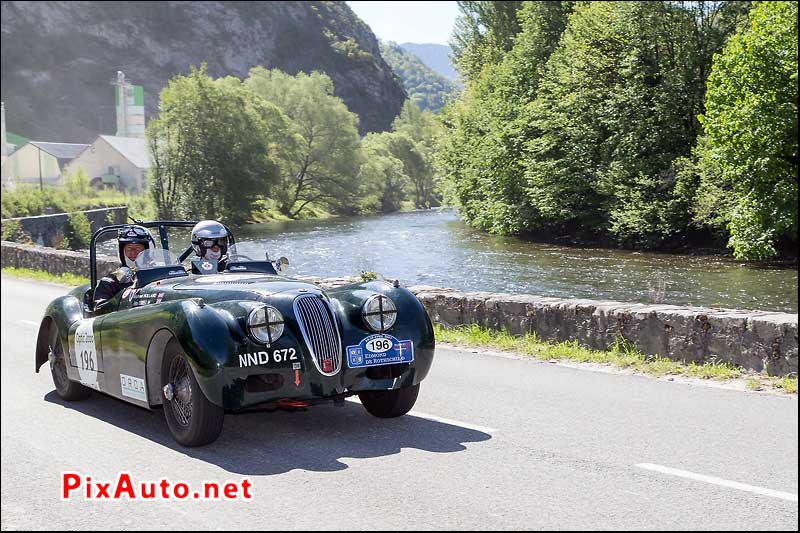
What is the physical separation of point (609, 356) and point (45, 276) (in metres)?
20.1

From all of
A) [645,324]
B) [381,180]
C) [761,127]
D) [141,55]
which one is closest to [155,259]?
[645,324]

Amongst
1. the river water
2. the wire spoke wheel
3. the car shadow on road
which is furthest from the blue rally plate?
the river water

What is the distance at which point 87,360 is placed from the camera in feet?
26.8

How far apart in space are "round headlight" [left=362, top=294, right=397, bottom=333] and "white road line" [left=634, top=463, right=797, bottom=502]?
2283 mm

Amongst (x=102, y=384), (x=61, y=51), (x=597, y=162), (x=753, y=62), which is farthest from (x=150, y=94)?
(x=102, y=384)

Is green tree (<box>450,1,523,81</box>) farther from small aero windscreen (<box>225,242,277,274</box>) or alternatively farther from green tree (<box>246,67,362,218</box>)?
small aero windscreen (<box>225,242,277,274</box>)

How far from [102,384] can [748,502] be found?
5202 mm

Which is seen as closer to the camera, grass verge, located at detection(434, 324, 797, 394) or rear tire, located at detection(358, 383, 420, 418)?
rear tire, located at detection(358, 383, 420, 418)

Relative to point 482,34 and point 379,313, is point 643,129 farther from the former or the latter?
point 379,313

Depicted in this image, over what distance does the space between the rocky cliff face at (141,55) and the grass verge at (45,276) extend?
118680mm

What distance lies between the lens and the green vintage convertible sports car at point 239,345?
6695 mm

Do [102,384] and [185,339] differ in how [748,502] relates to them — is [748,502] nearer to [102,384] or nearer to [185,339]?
[185,339]

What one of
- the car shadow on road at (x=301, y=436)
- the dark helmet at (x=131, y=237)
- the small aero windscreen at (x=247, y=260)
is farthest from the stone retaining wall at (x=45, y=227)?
the car shadow on road at (x=301, y=436)

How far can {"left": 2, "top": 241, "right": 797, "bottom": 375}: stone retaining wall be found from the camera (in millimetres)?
9688
